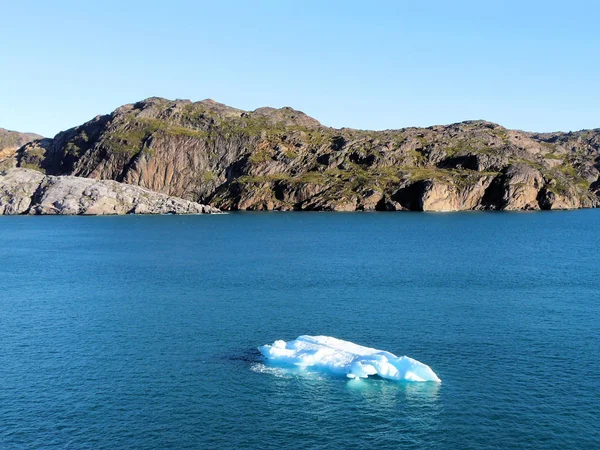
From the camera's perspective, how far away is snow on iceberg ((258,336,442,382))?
200 feet

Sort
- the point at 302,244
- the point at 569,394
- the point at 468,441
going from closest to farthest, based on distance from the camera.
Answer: the point at 468,441
the point at 569,394
the point at 302,244

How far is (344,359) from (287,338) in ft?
47.7

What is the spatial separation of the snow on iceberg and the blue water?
1.11 metres

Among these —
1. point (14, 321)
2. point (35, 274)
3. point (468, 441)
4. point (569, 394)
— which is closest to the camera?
point (468, 441)

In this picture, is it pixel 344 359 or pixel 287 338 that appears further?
pixel 287 338

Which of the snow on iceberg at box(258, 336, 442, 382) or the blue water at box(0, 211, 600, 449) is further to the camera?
the snow on iceberg at box(258, 336, 442, 382)

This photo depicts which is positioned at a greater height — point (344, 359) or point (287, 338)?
point (344, 359)

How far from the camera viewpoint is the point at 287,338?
77.9m

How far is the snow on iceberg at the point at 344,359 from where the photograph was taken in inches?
2402

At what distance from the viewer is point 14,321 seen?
86.8m

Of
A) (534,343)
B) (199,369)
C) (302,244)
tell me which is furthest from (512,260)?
(199,369)

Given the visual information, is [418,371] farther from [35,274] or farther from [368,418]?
[35,274]

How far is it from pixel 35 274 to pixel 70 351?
2432 inches

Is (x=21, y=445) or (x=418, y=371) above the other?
(x=418, y=371)
